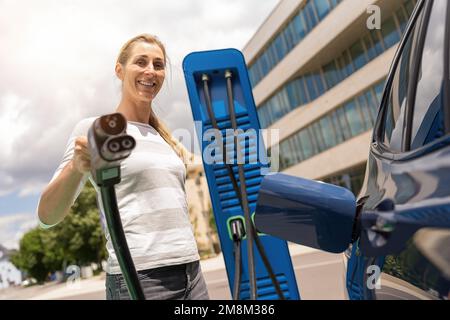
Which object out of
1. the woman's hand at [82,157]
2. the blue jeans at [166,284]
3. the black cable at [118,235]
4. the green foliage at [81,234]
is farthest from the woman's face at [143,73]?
the green foliage at [81,234]

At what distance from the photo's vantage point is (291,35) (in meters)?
24.1

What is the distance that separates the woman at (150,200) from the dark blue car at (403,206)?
455mm

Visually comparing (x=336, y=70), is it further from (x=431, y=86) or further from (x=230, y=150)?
(x=431, y=86)

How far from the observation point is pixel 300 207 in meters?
0.82

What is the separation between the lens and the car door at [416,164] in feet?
2.22

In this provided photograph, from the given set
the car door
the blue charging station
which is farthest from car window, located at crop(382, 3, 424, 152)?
the blue charging station

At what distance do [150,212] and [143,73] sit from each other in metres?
0.40

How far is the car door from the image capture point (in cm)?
68

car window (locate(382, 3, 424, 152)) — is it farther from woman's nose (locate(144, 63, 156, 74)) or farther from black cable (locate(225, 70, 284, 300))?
woman's nose (locate(144, 63, 156, 74))
